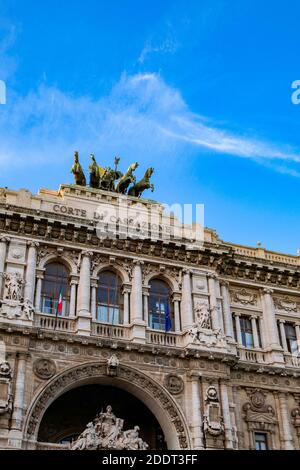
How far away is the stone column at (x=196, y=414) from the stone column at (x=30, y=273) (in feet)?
26.2

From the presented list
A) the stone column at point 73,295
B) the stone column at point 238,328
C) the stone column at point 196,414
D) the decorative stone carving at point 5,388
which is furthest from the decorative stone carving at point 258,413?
the decorative stone carving at point 5,388

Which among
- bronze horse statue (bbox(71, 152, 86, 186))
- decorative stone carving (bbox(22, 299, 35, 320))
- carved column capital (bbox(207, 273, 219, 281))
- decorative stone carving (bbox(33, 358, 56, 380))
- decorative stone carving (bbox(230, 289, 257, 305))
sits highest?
bronze horse statue (bbox(71, 152, 86, 186))

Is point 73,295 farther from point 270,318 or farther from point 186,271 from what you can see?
point 270,318

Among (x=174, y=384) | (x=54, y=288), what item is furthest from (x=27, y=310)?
(x=174, y=384)

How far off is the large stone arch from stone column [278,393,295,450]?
517 centimetres

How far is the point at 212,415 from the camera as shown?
28.9m

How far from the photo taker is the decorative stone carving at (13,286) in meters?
28.5

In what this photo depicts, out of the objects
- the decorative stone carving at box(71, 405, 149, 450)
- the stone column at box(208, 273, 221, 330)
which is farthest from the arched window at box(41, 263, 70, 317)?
the stone column at box(208, 273, 221, 330)

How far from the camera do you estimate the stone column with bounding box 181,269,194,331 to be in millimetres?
31219

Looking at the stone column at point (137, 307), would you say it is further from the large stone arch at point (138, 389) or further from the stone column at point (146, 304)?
the large stone arch at point (138, 389)

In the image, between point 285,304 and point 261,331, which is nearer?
point 261,331

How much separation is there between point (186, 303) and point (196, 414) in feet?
17.6

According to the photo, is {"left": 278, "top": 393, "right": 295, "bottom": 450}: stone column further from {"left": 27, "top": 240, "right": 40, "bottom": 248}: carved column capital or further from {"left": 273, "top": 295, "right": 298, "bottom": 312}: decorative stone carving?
{"left": 27, "top": 240, "right": 40, "bottom": 248}: carved column capital

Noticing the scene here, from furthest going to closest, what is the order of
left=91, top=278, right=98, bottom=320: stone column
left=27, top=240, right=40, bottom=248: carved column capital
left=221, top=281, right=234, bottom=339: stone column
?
left=221, top=281, right=234, bottom=339: stone column < left=27, top=240, right=40, bottom=248: carved column capital < left=91, top=278, right=98, bottom=320: stone column
